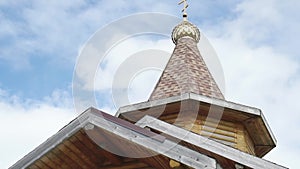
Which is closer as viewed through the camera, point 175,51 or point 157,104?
point 157,104

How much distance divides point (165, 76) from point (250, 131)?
9.07 ft

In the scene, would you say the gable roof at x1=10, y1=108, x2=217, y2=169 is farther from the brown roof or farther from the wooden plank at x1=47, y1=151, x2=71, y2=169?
the brown roof

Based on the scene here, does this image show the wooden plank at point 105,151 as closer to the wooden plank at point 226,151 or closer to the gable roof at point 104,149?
the gable roof at point 104,149

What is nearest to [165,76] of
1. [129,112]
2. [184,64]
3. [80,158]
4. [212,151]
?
[184,64]

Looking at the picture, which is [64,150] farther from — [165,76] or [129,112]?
[165,76]

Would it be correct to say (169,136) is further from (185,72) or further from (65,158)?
(185,72)

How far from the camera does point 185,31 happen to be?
48.3 ft

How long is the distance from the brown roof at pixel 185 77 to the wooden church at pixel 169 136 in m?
0.03

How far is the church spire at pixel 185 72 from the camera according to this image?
1228cm

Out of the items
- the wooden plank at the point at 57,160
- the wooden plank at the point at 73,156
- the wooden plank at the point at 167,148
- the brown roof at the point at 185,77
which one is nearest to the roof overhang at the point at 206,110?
the brown roof at the point at 185,77

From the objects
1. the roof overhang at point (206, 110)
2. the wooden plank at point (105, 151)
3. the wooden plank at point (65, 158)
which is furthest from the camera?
the roof overhang at point (206, 110)

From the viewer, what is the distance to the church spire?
12.3 metres

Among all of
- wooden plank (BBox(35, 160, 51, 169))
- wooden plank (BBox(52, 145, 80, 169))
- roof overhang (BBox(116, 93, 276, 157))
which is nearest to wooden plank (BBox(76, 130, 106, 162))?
wooden plank (BBox(52, 145, 80, 169))

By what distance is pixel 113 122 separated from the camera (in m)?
7.54
